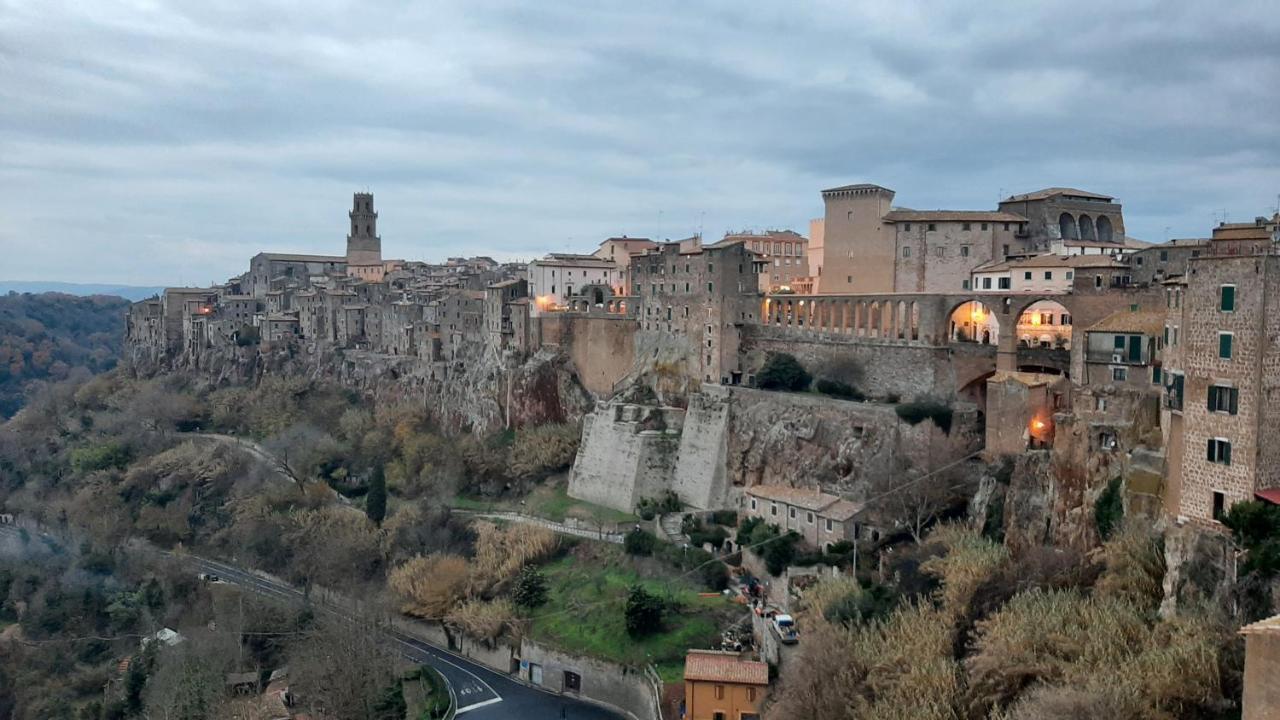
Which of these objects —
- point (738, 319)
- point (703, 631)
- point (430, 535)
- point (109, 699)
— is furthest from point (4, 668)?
point (738, 319)

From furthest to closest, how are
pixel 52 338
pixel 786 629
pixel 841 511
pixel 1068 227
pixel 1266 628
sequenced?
pixel 52 338 < pixel 1068 227 < pixel 841 511 < pixel 786 629 < pixel 1266 628

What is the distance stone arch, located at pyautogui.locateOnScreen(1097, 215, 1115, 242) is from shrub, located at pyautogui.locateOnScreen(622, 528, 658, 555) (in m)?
25.0

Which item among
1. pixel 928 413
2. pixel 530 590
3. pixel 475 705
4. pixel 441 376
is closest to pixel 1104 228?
pixel 928 413

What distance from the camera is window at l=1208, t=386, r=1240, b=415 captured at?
18.5 meters

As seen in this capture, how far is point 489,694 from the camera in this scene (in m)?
31.0

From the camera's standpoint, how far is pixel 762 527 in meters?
32.5

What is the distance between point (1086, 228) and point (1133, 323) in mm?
18400

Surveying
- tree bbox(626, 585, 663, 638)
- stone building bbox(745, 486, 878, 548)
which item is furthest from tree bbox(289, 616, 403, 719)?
stone building bbox(745, 486, 878, 548)

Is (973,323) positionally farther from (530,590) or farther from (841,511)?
(530,590)

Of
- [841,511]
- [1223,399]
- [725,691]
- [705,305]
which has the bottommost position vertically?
[725,691]

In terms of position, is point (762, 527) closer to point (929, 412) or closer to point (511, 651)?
point (929, 412)

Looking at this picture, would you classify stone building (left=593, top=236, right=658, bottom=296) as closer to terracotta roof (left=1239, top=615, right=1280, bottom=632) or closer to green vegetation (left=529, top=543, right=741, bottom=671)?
green vegetation (left=529, top=543, right=741, bottom=671)

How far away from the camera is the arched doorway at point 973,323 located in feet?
112

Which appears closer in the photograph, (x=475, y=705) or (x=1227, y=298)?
(x=1227, y=298)
